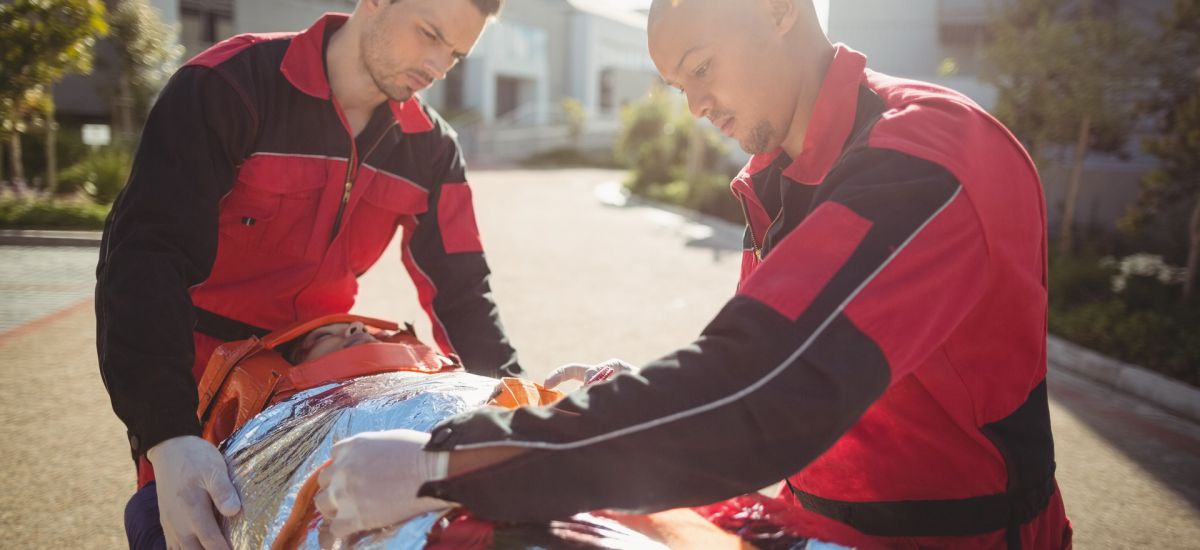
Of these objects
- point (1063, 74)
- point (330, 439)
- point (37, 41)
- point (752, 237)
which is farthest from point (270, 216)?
point (1063, 74)

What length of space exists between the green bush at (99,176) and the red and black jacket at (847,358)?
13633 millimetres

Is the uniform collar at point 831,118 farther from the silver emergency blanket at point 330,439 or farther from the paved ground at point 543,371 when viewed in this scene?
the paved ground at point 543,371

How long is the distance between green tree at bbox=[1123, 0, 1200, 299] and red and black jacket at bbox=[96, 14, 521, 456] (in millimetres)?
7485

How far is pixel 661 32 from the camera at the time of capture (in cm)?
159

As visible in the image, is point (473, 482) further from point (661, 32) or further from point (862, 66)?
point (862, 66)

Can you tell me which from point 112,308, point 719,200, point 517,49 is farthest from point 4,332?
point 517,49

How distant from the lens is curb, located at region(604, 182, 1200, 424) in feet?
17.5

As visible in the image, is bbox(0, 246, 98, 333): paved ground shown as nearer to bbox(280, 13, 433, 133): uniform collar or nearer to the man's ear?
bbox(280, 13, 433, 133): uniform collar

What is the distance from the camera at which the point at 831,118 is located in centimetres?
152

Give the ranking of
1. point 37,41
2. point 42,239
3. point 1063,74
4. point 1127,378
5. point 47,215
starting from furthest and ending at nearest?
1. point 47,215
2. point 42,239
3. point 1063,74
4. point 37,41
5. point 1127,378

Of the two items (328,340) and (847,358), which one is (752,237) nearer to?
(847,358)

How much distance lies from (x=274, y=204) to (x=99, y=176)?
12.9m

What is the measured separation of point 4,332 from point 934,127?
6.85m

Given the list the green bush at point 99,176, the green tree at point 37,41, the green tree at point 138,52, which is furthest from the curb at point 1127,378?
the green tree at point 138,52
